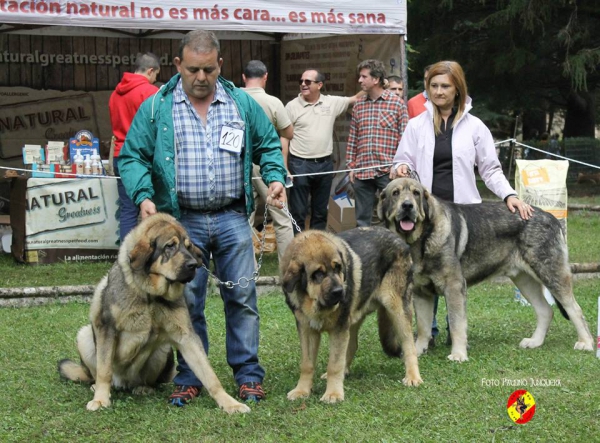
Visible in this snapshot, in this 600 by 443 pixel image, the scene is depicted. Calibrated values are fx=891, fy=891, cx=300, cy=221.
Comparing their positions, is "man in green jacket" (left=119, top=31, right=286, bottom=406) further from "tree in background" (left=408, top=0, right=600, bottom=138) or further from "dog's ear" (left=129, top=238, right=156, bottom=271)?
"tree in background" (left=408, top=0, right=600, bottom=138)

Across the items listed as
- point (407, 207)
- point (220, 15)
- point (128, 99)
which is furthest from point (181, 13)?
point (407, 207)

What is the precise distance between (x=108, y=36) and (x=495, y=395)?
1100 centimetres

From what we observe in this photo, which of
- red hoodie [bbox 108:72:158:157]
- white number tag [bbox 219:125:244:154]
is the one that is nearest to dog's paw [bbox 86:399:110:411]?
white number tag [bbox 219:125:244:154]

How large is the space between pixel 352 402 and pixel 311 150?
5.91m

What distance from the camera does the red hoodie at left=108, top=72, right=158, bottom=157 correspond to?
32.8ft

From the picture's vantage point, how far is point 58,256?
1132 cm

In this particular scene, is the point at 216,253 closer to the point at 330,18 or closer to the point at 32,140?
the point at 330,18

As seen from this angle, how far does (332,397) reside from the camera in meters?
5.56

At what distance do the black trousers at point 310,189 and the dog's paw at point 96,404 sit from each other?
19.0 ft

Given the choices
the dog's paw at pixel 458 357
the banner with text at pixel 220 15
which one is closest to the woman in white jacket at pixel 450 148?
the dog's paw at pixel 458 357

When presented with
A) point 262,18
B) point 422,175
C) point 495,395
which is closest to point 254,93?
point 262,18

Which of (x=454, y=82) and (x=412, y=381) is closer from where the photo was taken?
(x=412, y=381)

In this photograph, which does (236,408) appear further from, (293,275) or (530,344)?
(530,344)

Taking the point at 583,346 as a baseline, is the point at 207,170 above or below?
above
